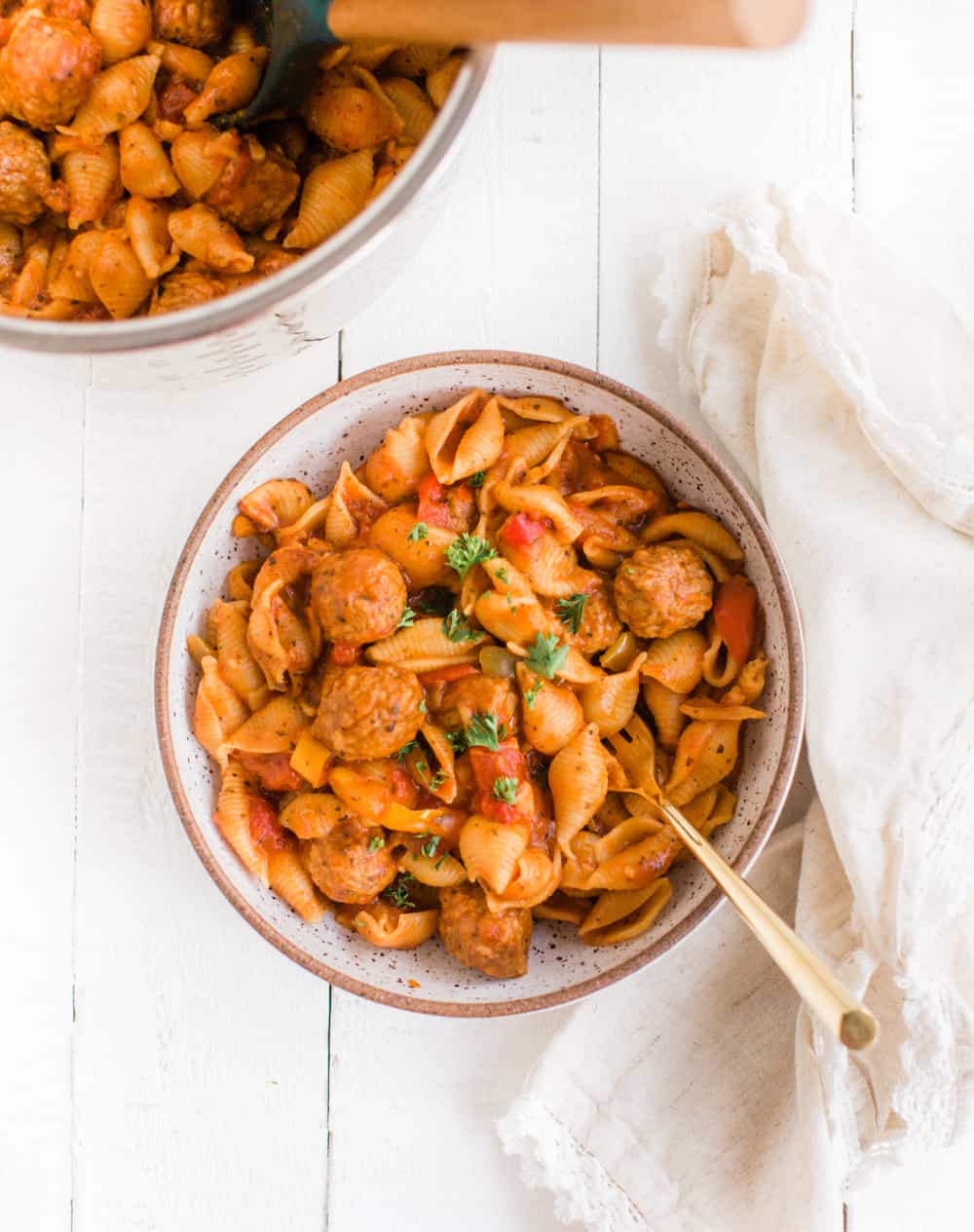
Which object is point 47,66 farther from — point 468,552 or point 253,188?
point 468,552

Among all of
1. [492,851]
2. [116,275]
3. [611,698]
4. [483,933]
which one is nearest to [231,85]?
[116,275]

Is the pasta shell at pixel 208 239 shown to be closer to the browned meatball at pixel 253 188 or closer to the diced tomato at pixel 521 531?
the browned meatball at pixel 253 188

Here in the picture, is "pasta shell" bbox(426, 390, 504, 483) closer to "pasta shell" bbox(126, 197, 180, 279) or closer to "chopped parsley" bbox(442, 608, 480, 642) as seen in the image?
"chopped parsley" bbox(442, 608, 480, 642)

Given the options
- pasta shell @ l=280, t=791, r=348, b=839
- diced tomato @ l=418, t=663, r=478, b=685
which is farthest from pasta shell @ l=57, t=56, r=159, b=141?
pasta shell @ l=280, t=791, r=348, b=839

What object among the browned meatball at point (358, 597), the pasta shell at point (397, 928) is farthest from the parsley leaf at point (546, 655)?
the pasta shell at point (397, 928)

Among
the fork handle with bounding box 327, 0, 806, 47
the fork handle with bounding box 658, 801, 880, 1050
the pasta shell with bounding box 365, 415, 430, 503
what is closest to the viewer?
the fork handle with bounding box 327, 0, 806, 47

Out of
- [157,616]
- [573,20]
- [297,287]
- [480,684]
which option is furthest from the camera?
[157,616]
